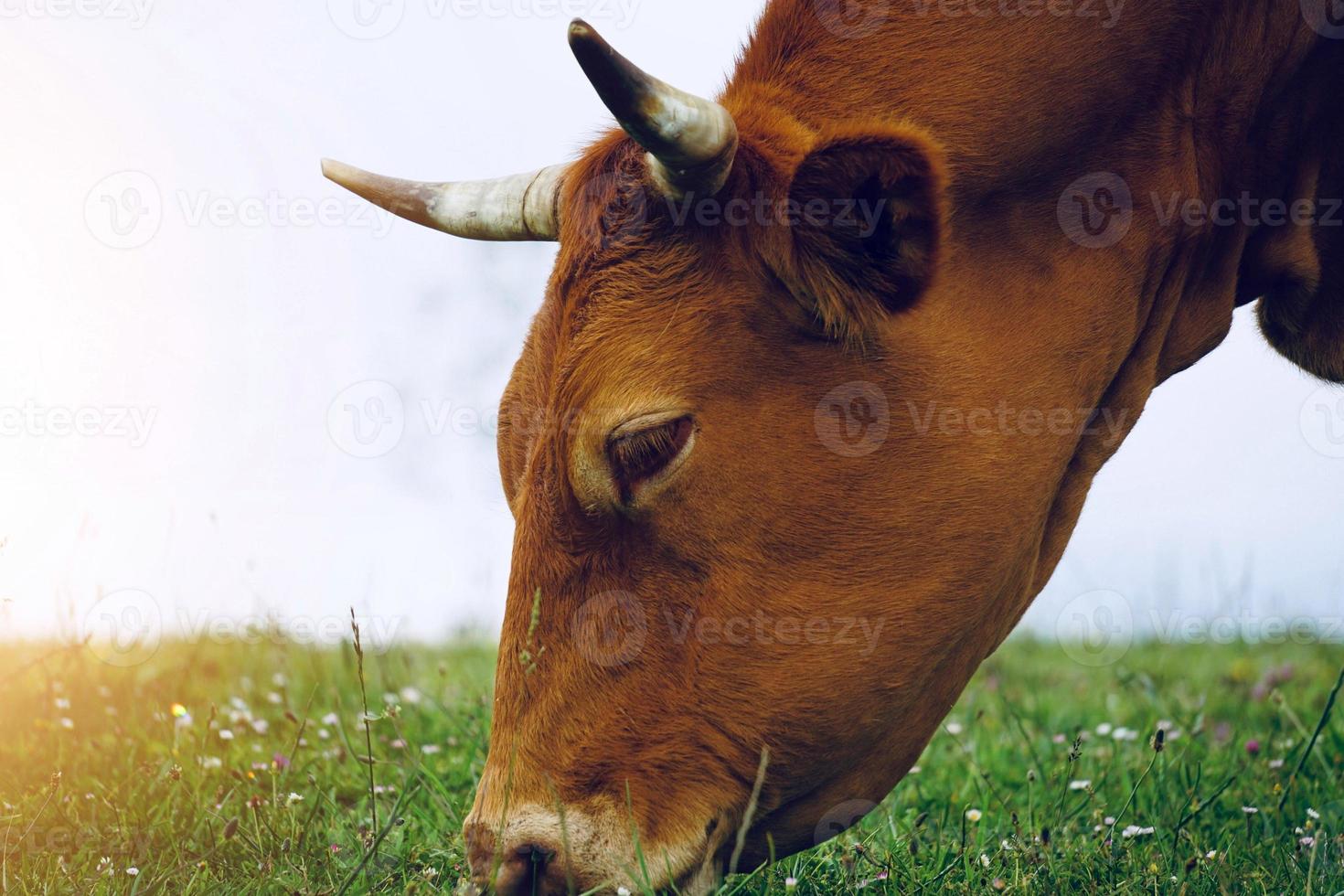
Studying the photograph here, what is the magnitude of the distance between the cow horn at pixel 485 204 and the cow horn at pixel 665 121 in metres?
0.51

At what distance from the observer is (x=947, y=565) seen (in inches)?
113

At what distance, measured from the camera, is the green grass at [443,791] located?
304cm

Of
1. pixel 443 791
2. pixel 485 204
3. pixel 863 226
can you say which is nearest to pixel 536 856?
pixel 443 791

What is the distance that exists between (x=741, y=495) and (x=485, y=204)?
120cm

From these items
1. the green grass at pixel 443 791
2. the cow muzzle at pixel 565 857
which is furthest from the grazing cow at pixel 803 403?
the green grass at pixel 443 791

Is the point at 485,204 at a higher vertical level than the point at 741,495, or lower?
higher

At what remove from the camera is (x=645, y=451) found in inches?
107

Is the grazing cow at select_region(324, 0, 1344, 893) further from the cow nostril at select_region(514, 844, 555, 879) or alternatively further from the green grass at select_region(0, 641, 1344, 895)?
the green grass at select_region(0, 641, 1344, 895)

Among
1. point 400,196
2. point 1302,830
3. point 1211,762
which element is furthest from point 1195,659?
point 400,196

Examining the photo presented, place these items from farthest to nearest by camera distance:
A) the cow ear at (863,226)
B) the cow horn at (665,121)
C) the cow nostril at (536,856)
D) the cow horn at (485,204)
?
the cow horn at (485,204) → the cow nostril at (536,856) → the cow ear at (863,226) → the cow horn at (665,121)

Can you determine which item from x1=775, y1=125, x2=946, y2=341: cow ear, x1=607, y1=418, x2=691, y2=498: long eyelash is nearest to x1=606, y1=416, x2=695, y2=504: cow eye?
x1=607, y1=418, x2=691, y2=498: long eyelash

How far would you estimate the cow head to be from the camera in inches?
107

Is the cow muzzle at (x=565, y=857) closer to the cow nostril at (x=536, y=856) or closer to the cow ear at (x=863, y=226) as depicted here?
the cow nostril at (x=536, y=856)

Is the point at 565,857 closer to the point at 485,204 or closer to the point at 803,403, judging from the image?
the point at 803,403
